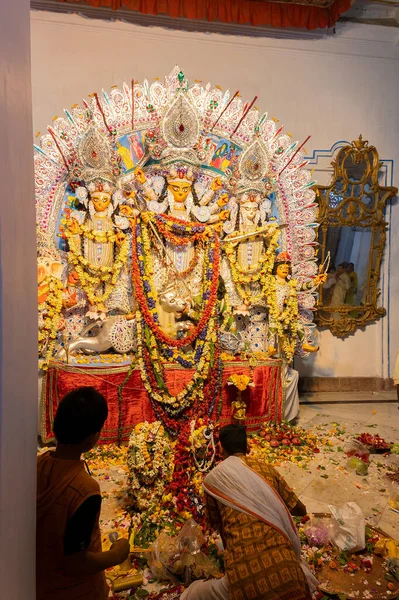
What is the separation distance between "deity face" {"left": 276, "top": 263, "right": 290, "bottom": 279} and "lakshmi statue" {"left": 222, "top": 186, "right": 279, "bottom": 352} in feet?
0.42

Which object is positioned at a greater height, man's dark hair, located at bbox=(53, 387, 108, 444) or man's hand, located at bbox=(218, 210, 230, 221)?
man's hand, located at bbox=(218, 210, 230, 221)

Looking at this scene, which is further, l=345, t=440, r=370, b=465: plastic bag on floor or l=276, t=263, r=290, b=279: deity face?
l=276, t=263, r=290, b=279: deity face

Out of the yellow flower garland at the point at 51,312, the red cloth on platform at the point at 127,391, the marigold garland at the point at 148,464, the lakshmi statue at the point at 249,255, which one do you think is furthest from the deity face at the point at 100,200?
the marigold garland at the point at 148,464

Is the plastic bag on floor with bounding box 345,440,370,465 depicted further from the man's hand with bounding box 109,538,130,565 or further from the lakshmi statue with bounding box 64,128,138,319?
the man's hand with bounding box 109,538,130,565

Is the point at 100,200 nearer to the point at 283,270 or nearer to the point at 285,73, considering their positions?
the point at 283,270

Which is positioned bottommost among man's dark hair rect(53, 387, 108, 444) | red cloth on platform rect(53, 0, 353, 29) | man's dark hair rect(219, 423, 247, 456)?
man's dark hair rect(219, 423, 247, 456)

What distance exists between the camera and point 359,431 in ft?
19.0

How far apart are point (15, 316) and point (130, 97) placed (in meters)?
5.20

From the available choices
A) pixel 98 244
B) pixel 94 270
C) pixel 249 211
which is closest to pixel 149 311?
pixel 94 270

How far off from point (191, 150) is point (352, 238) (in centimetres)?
338

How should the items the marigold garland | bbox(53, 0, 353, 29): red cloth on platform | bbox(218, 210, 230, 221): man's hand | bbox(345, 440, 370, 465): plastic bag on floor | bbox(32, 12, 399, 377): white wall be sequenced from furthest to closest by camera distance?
bbox(53, 0, 353, 29): red cloth on platform
bbox(32, 12, 399, 377): white wall
bbox(218, 210, 230, 221): man's hand
bbox(345, 440, 370, 465): plastic bag on floor
the marigold garland

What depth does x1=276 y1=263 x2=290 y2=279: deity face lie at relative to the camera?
592 cm

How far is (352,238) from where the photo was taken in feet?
24.4

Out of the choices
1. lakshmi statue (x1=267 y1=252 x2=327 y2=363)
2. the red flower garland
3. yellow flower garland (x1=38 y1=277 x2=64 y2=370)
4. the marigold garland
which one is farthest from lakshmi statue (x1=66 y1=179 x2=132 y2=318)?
the marigold garland
